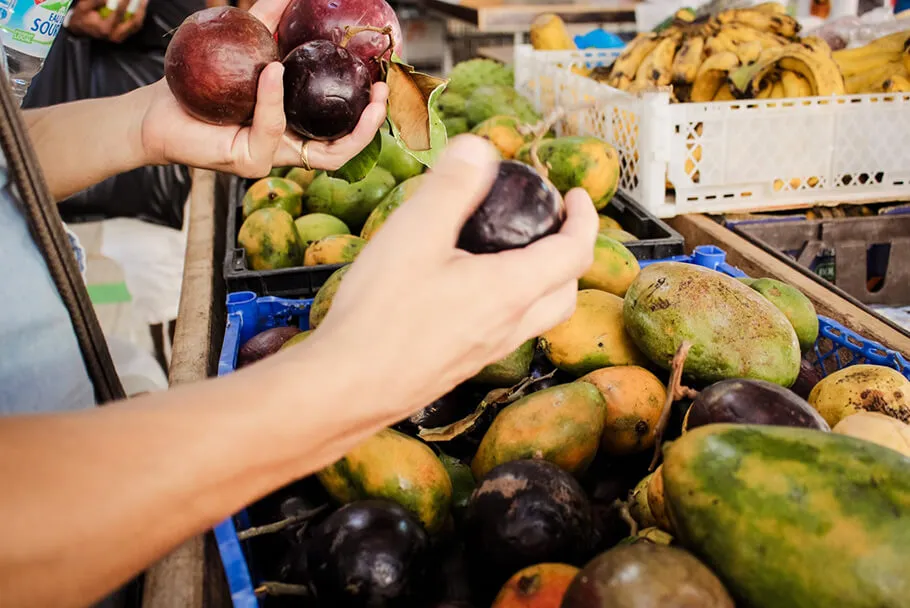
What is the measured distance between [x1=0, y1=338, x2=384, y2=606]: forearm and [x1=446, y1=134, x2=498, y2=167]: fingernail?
0.89 ft

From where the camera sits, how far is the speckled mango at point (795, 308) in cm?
140

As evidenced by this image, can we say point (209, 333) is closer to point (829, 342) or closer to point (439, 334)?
point (439, 334)

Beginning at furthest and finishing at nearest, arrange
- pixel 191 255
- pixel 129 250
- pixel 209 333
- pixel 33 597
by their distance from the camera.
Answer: pixel 129 250
pixel 191 255
pixel 209 333
pixel 33 597

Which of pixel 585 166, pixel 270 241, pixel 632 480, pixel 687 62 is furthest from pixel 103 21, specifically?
pixel 632 480

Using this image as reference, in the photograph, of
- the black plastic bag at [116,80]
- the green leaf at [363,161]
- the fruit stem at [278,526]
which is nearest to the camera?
the fruit stem at [278,526]

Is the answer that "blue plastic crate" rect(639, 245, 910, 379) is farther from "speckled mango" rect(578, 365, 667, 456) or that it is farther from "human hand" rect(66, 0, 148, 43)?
"human hand" rect(66, 0, 148, 43)

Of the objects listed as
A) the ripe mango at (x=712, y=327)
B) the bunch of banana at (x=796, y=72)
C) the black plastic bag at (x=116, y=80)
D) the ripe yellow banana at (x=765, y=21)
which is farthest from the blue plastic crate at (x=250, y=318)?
the ripe yellow banana at (x=765, y=21)

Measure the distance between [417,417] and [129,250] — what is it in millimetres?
2694

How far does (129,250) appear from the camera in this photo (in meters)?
3.47

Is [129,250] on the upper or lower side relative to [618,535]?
lower

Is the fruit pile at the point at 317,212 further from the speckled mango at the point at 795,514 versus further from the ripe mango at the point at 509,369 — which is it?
the speckled mango at the point at 795,514

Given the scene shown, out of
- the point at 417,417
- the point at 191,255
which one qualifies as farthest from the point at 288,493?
the point at 191,255

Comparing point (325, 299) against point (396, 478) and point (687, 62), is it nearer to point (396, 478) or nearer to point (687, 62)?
point (396, 478)

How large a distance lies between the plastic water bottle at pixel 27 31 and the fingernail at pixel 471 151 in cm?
93
